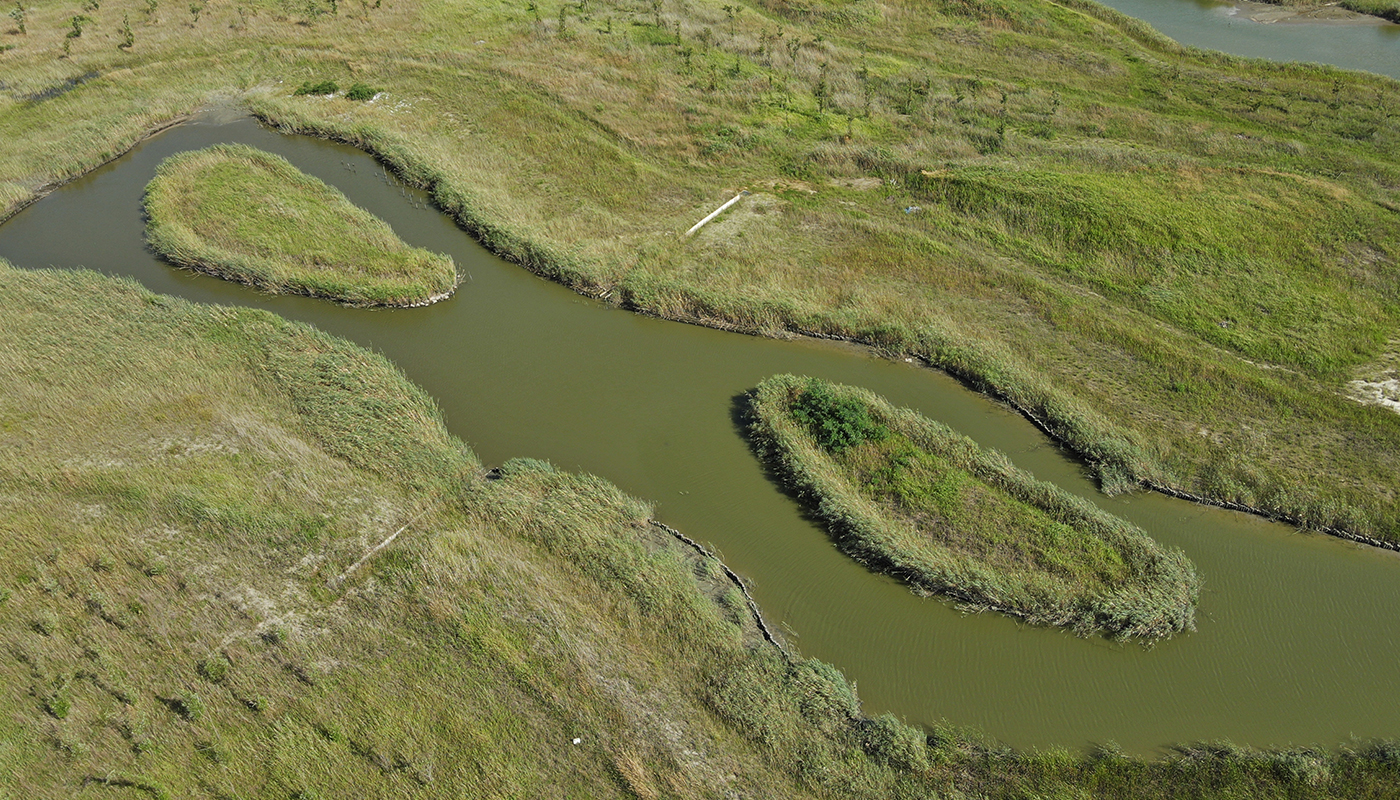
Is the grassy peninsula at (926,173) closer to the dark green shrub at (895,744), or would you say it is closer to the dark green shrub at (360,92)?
the dark green shrub at (360,92)

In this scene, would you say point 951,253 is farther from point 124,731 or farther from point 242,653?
point 124,731

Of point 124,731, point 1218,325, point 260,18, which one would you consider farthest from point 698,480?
point 260,18

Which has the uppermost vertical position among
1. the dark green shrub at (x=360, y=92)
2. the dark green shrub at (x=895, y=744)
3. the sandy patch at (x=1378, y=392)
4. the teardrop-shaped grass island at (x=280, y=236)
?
the dark green shrub at (x=360, y=92)

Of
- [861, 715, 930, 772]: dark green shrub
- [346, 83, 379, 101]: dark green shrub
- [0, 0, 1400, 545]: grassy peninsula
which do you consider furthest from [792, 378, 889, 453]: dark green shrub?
[346, 83, 379, 101]: dark green shrub

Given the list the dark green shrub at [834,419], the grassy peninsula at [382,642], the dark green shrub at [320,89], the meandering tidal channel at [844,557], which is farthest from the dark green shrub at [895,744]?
the dark green shrub at [320,89]

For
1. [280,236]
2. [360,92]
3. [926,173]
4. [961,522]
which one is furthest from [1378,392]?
[360,92]

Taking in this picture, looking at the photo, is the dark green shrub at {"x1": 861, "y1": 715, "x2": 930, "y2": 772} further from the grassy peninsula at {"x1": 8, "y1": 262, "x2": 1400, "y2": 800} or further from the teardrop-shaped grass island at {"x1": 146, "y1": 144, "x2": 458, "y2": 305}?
the teardrop-shaped grass island at {"x1": 146, "y1": 144, "x2": 458, "y2": 305}

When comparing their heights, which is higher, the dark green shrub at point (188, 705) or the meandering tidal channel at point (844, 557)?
the meandering tidal channel at point (844, 557)
